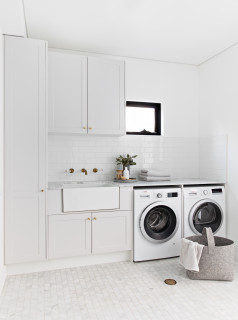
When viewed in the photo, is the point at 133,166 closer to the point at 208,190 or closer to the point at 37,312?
the point at 208,190

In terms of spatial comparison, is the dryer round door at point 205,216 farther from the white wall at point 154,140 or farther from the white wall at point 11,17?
the white wall at point 11,17

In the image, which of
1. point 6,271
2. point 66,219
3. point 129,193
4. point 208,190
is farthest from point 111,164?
point 6,271

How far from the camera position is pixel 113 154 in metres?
3.70

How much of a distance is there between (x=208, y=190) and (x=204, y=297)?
54.8 inches

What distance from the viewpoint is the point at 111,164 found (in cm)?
369

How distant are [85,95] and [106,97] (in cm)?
26

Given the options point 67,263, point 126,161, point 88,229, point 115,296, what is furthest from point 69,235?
point 126,161

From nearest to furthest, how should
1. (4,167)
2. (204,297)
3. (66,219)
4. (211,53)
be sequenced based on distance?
(204,297) < (4,167) < (66,219) < (211,53)

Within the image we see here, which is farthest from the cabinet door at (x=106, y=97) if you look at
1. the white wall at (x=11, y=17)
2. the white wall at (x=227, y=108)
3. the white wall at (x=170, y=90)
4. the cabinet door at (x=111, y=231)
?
the white wall at (x=227, y=108)

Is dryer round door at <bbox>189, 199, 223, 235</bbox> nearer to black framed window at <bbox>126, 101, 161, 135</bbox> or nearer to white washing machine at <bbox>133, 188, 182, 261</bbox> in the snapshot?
white washing machine at <bbox>133, 188, 182, 261</bbox>

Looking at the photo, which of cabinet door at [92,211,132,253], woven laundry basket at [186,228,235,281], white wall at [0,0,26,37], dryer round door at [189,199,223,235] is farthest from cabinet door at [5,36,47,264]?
dryer round door at [189,199,223,235]

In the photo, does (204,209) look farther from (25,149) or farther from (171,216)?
(25,149)

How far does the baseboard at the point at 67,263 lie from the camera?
2822mm

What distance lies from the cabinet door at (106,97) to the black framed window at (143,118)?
0.51 meters
